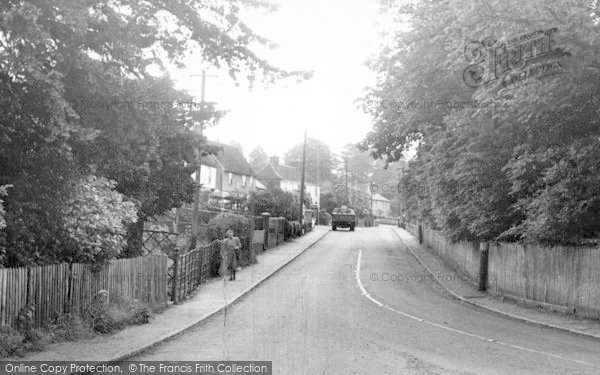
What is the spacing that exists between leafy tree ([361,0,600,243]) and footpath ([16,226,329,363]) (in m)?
8.10

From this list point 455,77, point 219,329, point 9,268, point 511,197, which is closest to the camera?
point 9,268

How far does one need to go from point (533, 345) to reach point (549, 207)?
513cm

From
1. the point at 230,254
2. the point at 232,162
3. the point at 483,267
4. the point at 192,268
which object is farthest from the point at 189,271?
the point at 232,162

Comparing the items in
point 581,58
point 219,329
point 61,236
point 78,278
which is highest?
point 581,58

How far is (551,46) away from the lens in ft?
48.6

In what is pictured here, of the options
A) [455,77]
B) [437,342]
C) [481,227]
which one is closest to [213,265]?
[481,227]

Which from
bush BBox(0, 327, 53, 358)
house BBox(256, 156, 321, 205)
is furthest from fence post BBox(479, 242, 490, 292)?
house BBox(256, 156, 321, 205)

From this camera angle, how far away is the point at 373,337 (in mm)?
11820

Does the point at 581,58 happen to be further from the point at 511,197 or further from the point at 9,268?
the point at 9,268

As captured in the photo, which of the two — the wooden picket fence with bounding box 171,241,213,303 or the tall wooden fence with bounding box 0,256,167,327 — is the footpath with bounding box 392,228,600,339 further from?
the tall wooden fence with bounding box 0,256,167,327

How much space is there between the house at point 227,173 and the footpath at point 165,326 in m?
37.5

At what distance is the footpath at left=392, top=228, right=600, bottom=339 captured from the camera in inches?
573

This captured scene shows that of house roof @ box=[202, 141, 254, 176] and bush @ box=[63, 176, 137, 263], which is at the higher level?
house roof @ box=[202, 141, 254, 176]

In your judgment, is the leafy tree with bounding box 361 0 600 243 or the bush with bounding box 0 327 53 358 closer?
the bush with bounding box 0 327 53 358
